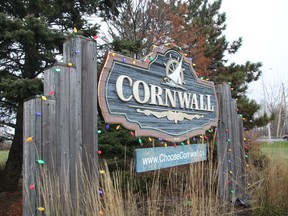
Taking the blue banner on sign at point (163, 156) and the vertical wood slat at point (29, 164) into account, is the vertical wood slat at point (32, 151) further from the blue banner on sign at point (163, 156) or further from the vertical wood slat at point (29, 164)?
the blue banner on sign at point (163, 156)

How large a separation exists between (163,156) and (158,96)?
0.75 meters

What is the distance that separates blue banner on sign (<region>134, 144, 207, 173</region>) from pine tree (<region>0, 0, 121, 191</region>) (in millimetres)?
1987

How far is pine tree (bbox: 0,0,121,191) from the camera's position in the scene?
425 centimetres

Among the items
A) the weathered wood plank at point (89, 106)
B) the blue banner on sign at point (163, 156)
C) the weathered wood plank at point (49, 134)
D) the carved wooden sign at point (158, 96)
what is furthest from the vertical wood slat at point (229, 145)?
the weathered wood plank at point (49, 134)

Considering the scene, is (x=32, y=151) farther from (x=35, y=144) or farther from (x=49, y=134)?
(x=49, y=134)

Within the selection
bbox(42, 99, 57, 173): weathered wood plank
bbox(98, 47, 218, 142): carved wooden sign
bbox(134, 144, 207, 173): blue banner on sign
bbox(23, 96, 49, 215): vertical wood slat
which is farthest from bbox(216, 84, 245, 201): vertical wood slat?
bbox(23, 96, 49, 215): vertical wood slat

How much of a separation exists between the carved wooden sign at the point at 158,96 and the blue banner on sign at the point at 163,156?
157 millimetres

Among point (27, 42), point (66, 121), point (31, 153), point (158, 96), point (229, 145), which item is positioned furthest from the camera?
point (229, 145)

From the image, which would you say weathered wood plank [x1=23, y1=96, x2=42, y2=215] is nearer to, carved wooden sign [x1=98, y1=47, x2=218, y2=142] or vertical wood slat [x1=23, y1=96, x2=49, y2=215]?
vertical wood slat [x1=23, y1=96, x2=49, y2=215]

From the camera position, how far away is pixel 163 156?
11.4 ft

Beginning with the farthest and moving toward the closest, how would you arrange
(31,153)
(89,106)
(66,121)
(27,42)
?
(27,42) → (89,106) → (66,121) → (31,153)

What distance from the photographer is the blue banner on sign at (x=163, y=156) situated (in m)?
3.12

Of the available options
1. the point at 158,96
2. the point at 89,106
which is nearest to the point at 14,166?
the point at 158,96

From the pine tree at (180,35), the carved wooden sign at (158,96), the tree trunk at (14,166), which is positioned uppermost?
the pine tree at (180,35)
